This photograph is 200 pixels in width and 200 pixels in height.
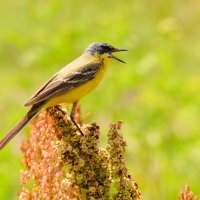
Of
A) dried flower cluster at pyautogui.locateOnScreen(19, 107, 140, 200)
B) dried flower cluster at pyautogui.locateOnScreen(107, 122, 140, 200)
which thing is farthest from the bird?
dried flower cluster at pyautogui.locateOnScreen(107, 122, 140, 200)

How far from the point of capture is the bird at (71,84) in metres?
6.28

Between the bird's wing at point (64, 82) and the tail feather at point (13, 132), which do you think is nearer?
the tail feather at point (13, 132)

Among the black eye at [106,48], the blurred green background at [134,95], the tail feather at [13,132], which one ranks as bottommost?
Result: the tail feather at [13,132]

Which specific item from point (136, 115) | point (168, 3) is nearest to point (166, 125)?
point (136, 115)

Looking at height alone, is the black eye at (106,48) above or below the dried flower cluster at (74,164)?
above

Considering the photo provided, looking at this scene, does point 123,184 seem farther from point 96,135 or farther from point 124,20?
point 124,20

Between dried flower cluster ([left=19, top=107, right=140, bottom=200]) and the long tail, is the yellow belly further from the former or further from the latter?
dried flower cluster ([left=19, top=107, right=140, bottom=200])

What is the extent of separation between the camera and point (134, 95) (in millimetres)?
10578

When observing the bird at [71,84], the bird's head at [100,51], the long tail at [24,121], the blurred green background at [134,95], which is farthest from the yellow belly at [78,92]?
the blurred green background at [134,95]

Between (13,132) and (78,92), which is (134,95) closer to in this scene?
(78,92)

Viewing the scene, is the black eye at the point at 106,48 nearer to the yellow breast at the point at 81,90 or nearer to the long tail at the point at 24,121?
the yellow breast at the point at 81,90

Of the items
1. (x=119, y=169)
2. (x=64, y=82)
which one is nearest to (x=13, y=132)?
(x=64, y=82)

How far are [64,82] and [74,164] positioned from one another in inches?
67.9

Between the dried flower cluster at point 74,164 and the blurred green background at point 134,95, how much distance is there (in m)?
2.67
